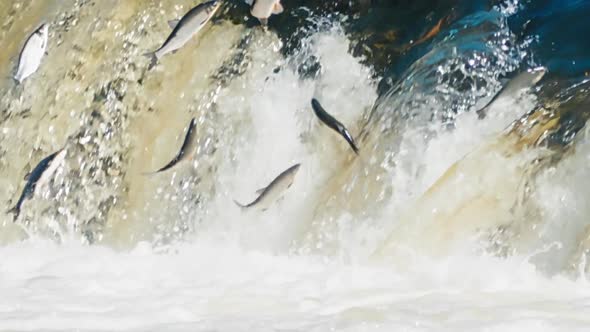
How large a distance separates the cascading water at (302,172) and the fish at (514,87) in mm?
47

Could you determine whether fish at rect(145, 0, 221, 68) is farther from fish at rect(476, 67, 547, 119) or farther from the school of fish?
fish at rect(476, 67, 547, 119)

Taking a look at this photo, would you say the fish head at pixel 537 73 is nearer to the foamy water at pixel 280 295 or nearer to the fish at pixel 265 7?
the foamy water at pixel 280 295

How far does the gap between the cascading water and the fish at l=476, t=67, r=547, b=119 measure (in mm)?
47

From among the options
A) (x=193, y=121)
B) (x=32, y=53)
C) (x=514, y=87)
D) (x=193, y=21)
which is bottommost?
(x=514, y=87)

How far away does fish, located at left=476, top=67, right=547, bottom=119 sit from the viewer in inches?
238

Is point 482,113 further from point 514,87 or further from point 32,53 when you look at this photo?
point 32,53

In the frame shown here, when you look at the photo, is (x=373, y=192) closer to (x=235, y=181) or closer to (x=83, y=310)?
(x=235, y=181)

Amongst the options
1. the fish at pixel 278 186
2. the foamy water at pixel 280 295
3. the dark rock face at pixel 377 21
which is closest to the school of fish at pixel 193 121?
the fish at pixel 278 186

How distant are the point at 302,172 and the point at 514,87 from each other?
4.06 feet

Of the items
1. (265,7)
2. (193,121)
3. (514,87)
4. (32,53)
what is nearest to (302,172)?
(193,121)

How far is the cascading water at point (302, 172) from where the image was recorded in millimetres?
5297

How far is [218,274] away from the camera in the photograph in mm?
5941

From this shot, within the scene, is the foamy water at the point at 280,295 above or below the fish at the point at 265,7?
below

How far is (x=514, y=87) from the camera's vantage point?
19.9 ft
